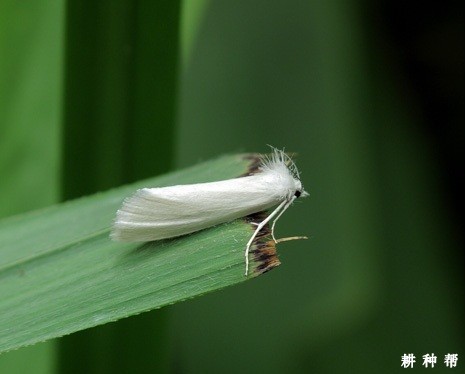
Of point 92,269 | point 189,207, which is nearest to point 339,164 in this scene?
point 189,207

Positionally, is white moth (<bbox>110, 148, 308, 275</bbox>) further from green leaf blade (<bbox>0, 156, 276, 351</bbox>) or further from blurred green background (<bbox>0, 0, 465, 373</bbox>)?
blurred green background (<bbox>0, 0, 465, 373</bbox>)

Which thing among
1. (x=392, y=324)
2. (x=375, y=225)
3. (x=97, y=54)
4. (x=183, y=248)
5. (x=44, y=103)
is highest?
(x=97, y=54)

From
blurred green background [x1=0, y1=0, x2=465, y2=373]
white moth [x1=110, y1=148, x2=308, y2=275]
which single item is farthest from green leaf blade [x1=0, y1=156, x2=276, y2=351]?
blurred green background [x1=0, y1=0, x2=465, y2=373]

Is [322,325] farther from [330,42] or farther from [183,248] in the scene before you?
[183,248]

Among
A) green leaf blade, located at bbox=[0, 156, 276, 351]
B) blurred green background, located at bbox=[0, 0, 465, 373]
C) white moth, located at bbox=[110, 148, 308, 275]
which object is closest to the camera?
green leaf blade, located at bbox=[0, 156, 276, 351]

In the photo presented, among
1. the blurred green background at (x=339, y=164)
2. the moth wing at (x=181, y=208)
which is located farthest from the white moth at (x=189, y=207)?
the blurred green background at (x=339, y=164)

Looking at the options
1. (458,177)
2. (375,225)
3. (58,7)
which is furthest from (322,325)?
(58,7)

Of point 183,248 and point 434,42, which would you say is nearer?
point 183,248

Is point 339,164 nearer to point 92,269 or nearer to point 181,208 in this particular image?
point 181,208

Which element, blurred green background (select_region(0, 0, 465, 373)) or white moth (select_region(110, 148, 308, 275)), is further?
blurred green background (select_region(0, 0, 465, 373))
